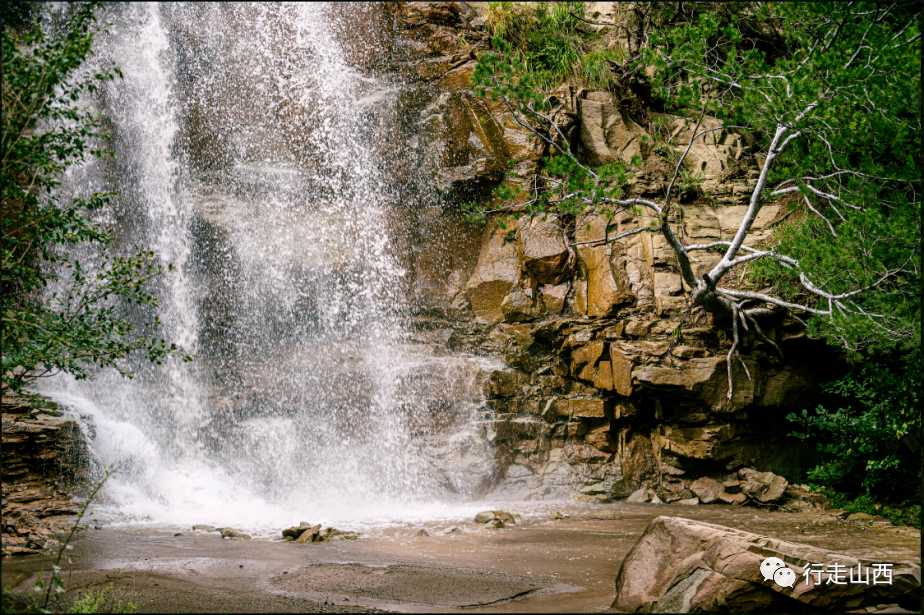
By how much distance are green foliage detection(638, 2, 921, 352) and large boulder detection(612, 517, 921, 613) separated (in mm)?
4106

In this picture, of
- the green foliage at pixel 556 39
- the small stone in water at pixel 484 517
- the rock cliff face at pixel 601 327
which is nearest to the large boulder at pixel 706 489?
the rock cliff face at pixel 601 327

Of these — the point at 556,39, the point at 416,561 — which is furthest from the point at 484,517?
the point at 556,39

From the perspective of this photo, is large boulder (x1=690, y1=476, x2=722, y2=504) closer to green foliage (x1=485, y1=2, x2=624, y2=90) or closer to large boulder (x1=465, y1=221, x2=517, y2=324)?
large boulder (x1=465, y1=221, x2=517, y2=324)

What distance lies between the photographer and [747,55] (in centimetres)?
860

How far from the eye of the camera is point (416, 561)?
22.1ft

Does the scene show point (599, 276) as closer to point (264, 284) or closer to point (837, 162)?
point (837, 162)

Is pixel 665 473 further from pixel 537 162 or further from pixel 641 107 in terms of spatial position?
pixel 641 107

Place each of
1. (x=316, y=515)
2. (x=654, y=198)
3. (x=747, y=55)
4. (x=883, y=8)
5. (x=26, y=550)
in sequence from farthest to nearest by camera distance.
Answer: (x=654, y=198) → (x=316, y=515) → (x=747, y=55) → (x=883, y=8) → (x=26, y=550)

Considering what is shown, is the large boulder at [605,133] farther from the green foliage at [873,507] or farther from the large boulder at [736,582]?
the large boulder at [736,582]

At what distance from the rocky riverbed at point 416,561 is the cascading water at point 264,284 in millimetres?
2077

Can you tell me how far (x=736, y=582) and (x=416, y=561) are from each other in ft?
11.0

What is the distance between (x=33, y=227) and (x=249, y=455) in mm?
6115

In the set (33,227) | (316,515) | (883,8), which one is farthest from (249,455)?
(883,8)

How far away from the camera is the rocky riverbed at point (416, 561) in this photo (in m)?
5.36
